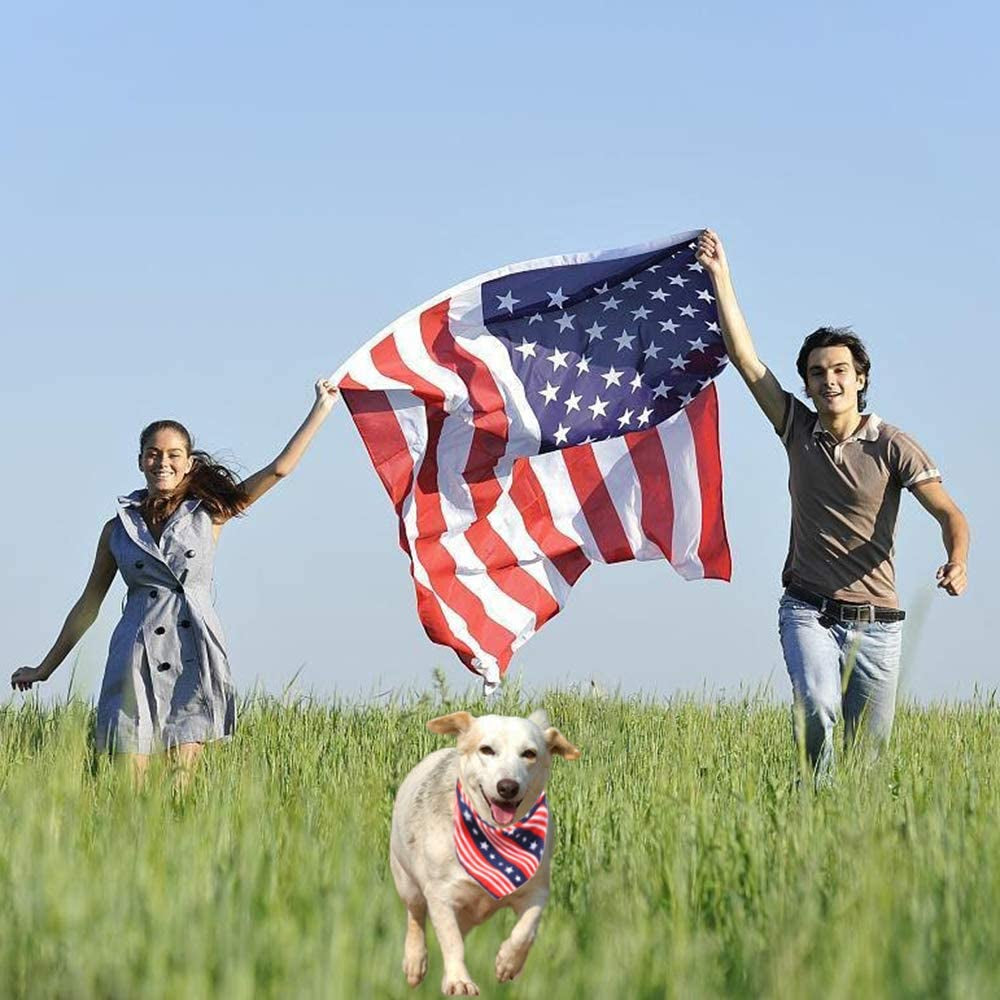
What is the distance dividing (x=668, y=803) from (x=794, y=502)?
2286 mm

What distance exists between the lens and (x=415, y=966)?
2.54 metres

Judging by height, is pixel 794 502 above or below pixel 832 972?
above

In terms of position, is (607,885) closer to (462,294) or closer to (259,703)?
(462,294)

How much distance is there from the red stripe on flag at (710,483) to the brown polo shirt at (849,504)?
0.94 meters

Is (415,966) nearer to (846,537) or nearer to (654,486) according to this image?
(846,537)

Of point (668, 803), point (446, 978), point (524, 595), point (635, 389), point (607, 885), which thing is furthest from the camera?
point (635, 389)

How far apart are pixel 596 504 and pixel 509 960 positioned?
5.09 metres

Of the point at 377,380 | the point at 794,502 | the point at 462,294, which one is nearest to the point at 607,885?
the point at 794,502

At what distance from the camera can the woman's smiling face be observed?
6703 mm

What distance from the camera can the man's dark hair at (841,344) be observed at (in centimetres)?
645

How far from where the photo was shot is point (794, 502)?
644 cm

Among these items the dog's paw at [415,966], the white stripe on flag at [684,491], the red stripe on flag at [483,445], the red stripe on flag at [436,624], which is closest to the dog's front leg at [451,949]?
the dog's paw at [415,966]

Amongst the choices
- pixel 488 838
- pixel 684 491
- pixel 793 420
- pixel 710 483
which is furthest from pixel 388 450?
pixel 488 838

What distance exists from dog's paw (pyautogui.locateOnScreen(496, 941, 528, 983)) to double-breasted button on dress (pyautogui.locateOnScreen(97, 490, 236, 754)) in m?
4.40
